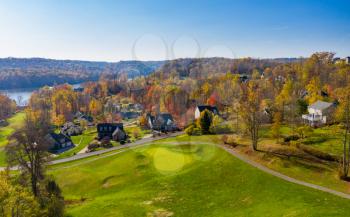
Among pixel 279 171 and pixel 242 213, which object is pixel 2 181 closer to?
pixel 242 213

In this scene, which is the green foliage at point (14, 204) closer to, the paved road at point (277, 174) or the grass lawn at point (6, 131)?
the paved road at point (277, 174)

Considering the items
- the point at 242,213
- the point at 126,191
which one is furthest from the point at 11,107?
the point at 242,213

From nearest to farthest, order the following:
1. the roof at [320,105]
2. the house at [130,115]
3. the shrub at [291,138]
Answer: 1. the shrub at [291,138]
2. the roof at [320,105]
3. the house at [130,115]

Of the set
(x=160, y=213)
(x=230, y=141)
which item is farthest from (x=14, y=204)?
(x=230, y=141)

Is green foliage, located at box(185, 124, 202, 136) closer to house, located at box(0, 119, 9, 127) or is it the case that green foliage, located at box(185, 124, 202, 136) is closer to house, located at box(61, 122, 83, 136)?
house, located at box(61, 122, 83, 136)

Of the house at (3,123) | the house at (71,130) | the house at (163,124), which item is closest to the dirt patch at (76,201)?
the house at (163,124)

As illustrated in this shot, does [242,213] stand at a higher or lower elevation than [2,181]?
lower
